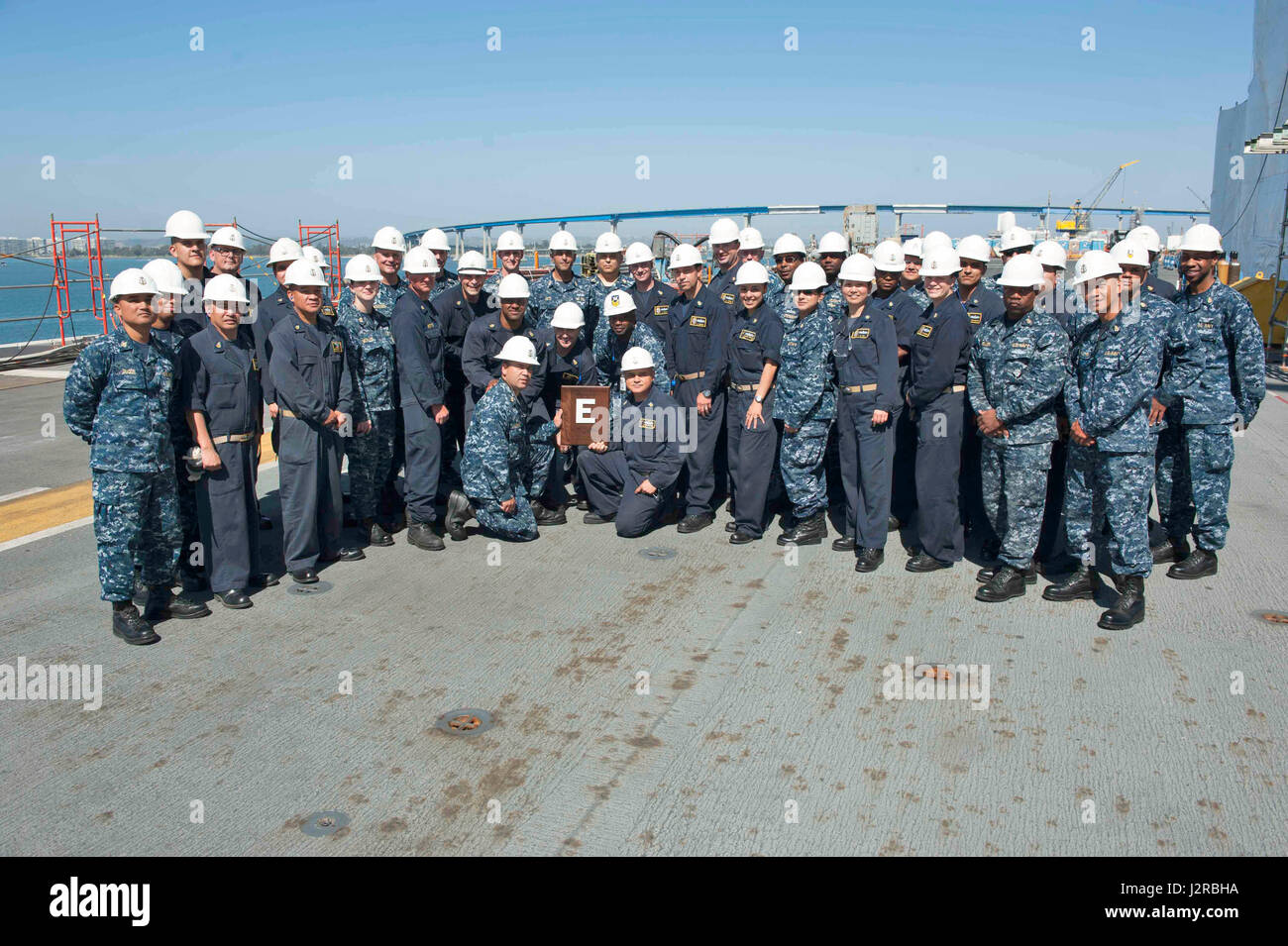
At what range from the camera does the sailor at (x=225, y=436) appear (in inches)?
204

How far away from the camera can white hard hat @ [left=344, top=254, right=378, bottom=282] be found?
617cm

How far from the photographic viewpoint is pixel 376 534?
6.46 meters

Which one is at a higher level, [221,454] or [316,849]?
[221,454]

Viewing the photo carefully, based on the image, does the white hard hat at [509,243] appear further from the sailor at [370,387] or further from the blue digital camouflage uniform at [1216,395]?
the blue digital camouflage uniform at [1216,395]

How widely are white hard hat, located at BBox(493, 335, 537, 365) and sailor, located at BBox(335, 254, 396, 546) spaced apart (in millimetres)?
822

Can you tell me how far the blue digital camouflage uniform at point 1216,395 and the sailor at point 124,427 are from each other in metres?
5.88

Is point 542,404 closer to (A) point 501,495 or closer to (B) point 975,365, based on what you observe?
(A) point 501,495

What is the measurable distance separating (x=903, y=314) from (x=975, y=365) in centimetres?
123

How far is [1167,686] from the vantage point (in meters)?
4.16

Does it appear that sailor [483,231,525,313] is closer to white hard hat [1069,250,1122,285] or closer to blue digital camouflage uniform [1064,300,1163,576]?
white hard hat [1069,250,1122,285]

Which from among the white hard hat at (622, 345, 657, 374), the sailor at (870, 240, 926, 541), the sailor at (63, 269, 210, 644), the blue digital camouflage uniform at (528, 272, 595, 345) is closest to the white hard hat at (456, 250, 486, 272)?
the blue digital camouflage uniform at (528, 272, 595, 345)

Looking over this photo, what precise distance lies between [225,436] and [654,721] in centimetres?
316

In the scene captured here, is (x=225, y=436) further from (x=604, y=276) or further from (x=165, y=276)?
(x=604, y=276)

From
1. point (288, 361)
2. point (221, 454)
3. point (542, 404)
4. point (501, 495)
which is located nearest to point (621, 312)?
point (542, 404)
